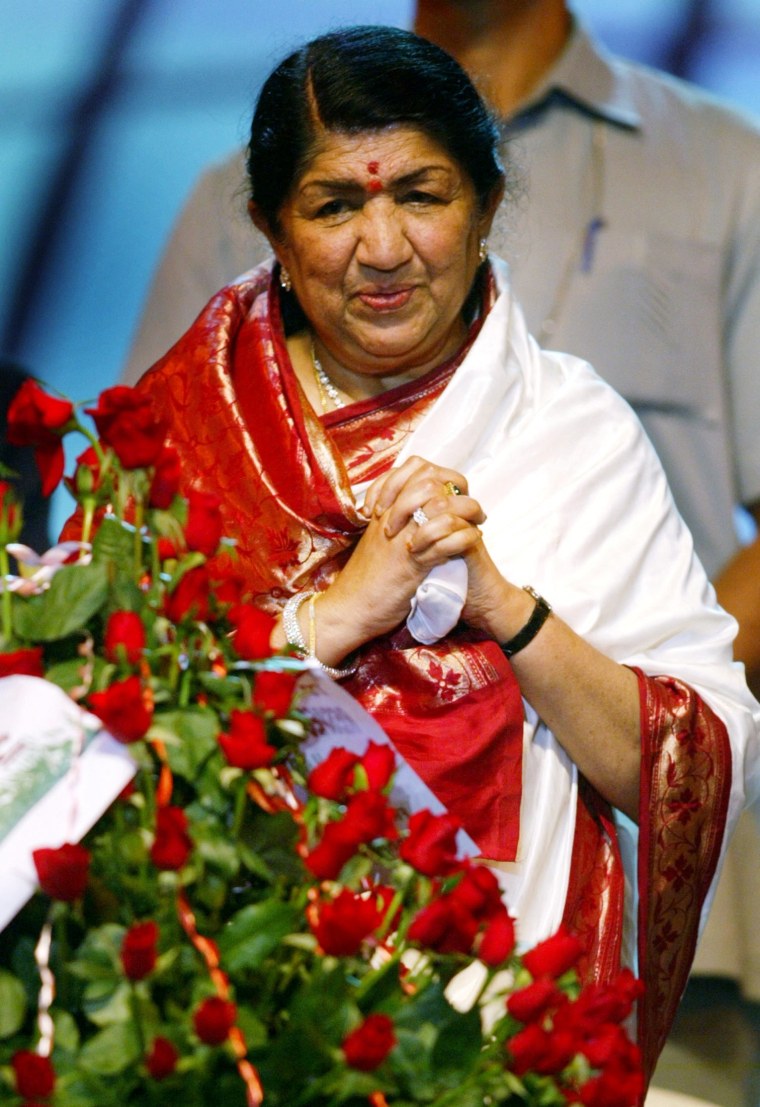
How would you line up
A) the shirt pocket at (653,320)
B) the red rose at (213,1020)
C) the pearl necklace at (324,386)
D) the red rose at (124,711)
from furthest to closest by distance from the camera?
the shirt pocket at (653,320) < the pearl necklace at (324,386) < the red rose at (124,711) < the red rose at (213,1020)

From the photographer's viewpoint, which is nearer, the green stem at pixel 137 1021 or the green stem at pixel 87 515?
the green stem at pixel 137 1021

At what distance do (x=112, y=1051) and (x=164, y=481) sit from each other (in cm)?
39

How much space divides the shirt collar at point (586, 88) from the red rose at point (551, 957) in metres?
2.32

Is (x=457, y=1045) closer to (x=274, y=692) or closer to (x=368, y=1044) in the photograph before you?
(x=368, y=1044)

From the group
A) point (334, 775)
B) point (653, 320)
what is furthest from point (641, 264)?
point (334, 775)

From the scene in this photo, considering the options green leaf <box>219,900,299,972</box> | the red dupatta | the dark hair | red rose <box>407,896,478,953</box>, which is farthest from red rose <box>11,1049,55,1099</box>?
the dark hair

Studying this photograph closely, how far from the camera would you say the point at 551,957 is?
1.14 m

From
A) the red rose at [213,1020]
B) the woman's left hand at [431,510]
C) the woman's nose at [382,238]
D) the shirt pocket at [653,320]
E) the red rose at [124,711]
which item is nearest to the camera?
the red rose at [213,1020]

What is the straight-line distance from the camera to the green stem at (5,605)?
122cm

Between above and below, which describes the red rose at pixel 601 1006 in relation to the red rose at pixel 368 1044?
below

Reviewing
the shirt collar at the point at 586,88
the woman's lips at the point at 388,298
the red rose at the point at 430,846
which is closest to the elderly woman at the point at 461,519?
the woman's lips at the point at 388,298

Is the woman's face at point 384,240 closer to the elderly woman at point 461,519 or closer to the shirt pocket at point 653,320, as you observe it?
the elderly woman at point 461,519

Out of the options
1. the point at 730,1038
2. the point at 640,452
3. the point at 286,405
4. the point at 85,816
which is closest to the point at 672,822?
the point at 640,452

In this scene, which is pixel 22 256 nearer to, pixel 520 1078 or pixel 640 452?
pixel 640 452
